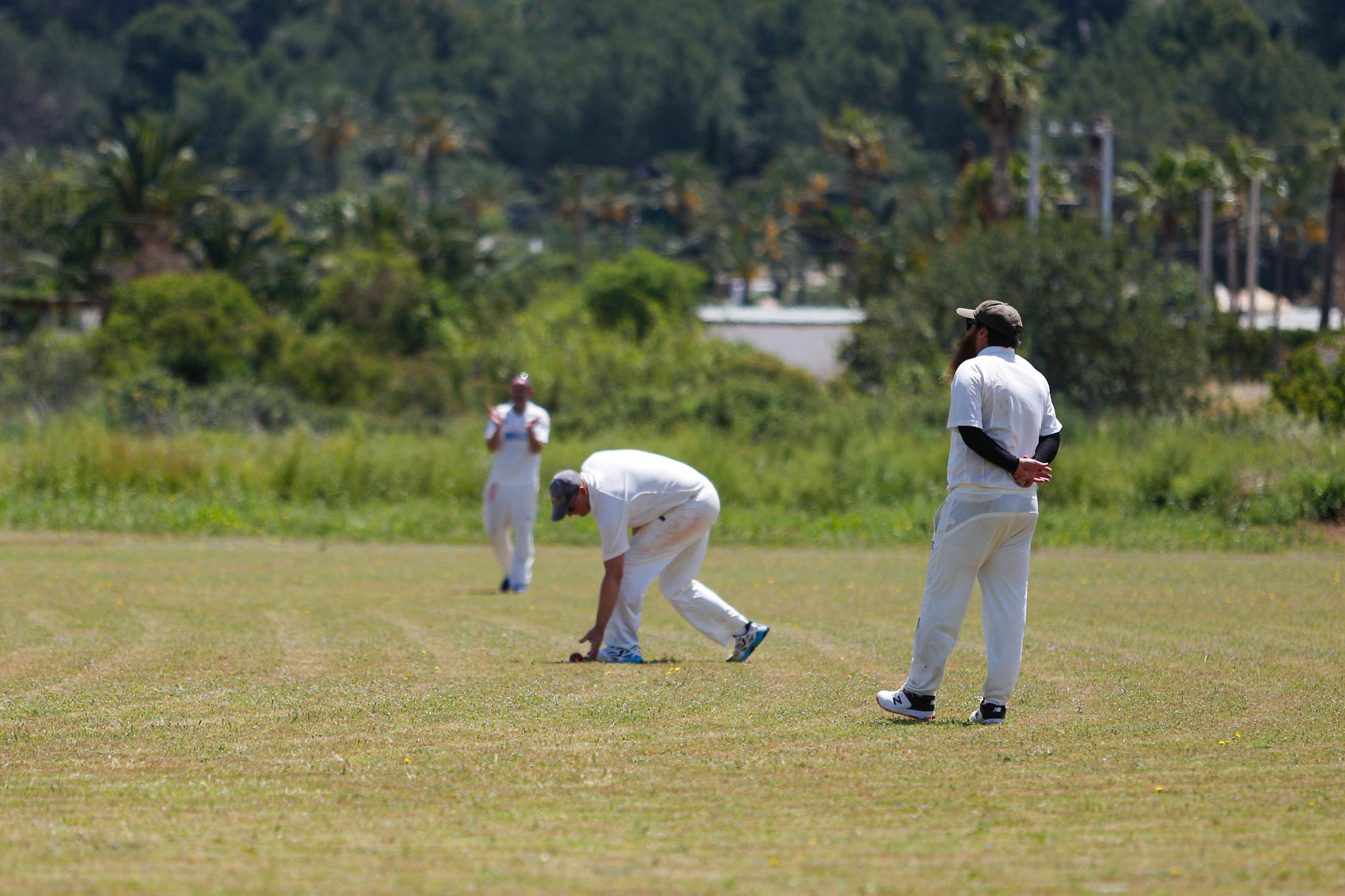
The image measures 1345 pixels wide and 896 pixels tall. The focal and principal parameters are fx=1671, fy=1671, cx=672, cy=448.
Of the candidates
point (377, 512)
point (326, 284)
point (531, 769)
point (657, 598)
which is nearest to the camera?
point (531, 769)

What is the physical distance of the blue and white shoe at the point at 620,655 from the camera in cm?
1133

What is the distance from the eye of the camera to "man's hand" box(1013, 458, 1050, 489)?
8.20m

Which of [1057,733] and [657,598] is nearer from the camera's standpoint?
[1057,733]

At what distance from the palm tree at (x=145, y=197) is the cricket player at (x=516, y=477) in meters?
45.6

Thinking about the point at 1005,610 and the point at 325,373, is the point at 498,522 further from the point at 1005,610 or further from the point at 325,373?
the point at 325,373

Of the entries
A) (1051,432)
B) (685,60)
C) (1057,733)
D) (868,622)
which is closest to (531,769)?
(1057,733)

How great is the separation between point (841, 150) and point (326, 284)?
135 ft

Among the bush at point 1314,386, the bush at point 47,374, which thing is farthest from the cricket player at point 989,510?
the bush at point 47,374

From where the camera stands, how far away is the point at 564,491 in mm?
10422

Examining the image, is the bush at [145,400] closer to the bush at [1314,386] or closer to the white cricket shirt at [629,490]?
the bush at [1314,386]

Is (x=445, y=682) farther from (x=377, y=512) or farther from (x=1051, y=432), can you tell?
(x=377, y=512)

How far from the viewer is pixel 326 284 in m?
58.6

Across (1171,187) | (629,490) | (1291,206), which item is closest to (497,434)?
(629,490)

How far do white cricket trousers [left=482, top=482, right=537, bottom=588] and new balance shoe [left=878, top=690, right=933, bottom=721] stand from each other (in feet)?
29.8
